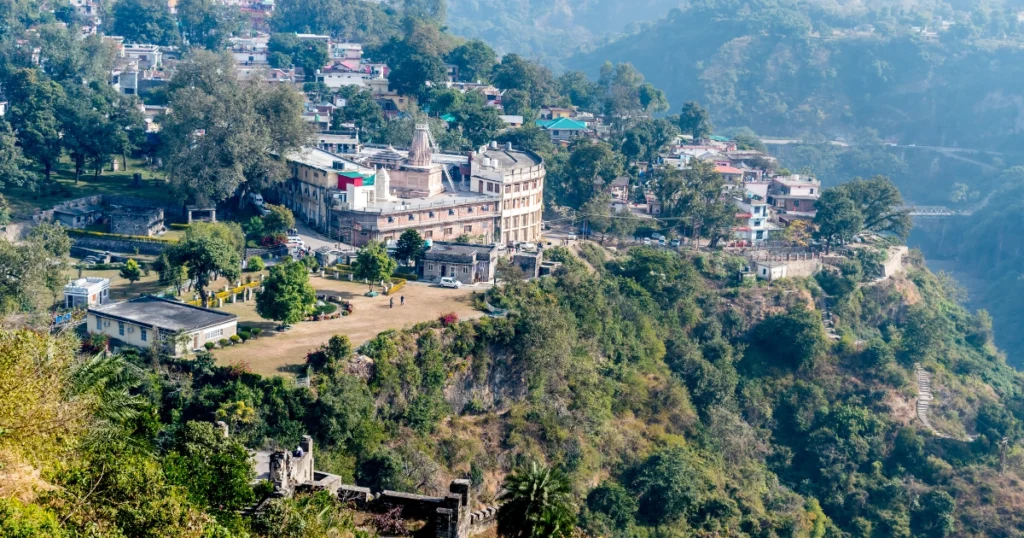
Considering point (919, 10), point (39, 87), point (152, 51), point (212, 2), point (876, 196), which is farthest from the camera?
point (919, 10)

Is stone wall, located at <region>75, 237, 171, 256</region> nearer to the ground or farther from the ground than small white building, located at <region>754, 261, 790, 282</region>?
farther from the ground

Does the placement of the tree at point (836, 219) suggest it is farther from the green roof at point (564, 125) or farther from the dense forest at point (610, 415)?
the green roof at point (564, 125)

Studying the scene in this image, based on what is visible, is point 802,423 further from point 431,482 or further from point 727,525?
point 431,482

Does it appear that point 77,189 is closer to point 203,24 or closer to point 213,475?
point 203,24

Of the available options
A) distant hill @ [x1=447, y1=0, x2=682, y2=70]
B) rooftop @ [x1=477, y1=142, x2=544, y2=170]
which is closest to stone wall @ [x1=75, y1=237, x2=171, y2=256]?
rooftop @ [x1=477, y1=142, x2=544, y2=170]

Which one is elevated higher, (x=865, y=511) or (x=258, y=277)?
(x=258, y=277)

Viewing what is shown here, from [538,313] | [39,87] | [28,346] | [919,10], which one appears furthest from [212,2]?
[919,10]

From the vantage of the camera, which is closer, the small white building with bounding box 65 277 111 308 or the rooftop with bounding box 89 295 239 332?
the rooftop with bounding box 89 295 239 332

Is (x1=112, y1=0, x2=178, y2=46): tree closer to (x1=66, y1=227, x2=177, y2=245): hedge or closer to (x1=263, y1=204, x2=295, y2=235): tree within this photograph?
(x1=66, y1=227, x2=177, y2=245): hedge
